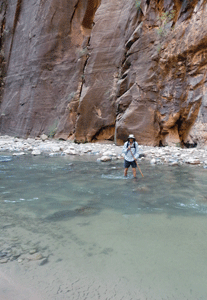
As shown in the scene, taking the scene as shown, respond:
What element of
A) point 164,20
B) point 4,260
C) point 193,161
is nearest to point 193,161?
point 193,161

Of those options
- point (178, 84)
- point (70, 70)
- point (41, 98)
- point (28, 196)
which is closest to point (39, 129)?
point (41, 98)

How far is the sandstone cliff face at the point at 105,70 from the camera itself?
35.7 feet

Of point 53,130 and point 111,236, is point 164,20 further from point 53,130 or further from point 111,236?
point 111,236

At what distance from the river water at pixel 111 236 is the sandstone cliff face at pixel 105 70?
732cm

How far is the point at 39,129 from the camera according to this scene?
19125mm

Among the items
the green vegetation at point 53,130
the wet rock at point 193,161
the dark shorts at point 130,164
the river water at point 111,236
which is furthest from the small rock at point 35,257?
the green vegetation at point 53,130

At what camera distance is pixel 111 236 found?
2.25m

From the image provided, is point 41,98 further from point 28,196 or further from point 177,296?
point 177,296

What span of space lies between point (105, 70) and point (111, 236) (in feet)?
46.6

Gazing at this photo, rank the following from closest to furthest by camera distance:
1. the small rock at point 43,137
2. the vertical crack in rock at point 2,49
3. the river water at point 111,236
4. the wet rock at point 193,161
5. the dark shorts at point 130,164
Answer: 1. the river water at point 111,236
2. the dark shorts at point 130,164
3. the wet rock at point 193,161
4. the small rock at point 43,137
5. the vertical crack in rock at point 2,49

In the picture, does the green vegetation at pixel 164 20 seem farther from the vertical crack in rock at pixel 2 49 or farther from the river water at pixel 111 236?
the vertical crack in rock at pixel 2 49

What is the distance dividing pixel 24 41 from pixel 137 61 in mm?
14391

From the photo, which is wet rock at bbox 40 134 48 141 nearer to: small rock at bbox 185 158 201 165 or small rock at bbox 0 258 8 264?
small rock at bbox 185 158 201 165

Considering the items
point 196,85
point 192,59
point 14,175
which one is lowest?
point 14,175
